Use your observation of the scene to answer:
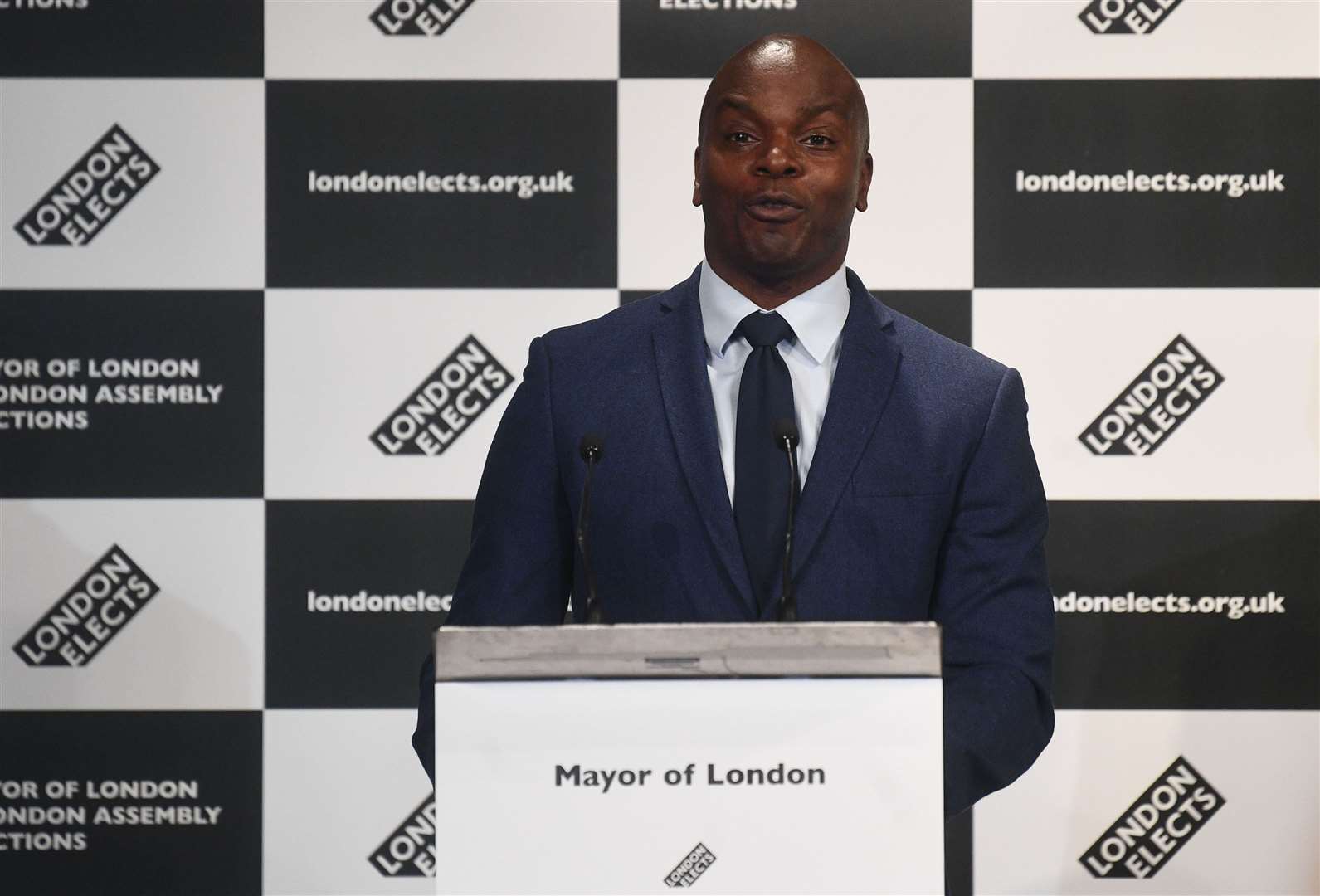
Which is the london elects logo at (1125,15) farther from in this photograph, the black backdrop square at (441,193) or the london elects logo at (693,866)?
the london elects logo at (693,866)

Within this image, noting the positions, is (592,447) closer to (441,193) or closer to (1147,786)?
(441,193)

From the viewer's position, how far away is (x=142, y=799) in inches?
105

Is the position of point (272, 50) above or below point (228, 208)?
above

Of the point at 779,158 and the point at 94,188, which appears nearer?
the point at 779,158

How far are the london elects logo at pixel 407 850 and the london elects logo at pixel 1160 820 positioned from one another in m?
1.22

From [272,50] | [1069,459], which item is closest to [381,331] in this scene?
[272,50]

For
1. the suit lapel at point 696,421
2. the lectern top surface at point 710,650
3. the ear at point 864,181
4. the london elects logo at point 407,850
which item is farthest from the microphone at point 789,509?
the london elects logo at point 407,850

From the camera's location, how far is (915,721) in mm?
1060

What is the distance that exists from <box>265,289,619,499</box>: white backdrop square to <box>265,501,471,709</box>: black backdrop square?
5cm

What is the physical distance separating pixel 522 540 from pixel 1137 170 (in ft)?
5.05

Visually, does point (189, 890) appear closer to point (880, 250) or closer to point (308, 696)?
point (308, 696)

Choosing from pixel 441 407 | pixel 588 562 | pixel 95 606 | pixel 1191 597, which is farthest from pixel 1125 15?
pixel 95 606

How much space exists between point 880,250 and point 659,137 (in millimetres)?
462

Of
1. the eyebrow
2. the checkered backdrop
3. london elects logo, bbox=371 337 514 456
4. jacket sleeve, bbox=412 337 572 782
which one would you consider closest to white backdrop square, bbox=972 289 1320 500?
the checkered backdrop
